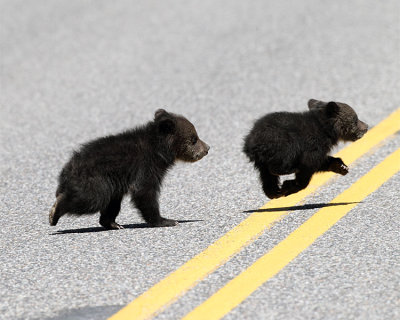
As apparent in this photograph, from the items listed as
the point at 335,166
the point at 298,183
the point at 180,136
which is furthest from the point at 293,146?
the point at 180,136

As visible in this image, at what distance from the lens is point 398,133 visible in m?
9.70

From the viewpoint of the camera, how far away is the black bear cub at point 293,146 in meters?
7.62

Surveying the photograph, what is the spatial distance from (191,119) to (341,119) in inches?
117

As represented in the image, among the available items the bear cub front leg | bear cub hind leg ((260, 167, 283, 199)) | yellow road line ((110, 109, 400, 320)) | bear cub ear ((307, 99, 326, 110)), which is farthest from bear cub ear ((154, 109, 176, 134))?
bear cub ear ((307, 99, 326, 110))

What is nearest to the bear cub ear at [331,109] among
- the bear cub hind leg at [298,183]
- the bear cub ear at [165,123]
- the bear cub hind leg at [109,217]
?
the bear cub hind leg at [298,183]

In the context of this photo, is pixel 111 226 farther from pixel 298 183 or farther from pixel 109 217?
pixel 298 183

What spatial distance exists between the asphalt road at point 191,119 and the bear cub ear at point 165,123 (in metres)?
0.64

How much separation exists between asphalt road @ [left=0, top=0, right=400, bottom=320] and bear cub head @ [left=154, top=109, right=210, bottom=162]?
397 millimetres

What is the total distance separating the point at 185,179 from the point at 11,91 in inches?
183

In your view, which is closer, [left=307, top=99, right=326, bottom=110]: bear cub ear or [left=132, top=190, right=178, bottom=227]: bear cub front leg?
[left=132, top=190, right=178, bottom=227]: bear cub front leg

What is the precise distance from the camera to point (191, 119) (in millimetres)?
10836

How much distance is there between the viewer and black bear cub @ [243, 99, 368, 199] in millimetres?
7617

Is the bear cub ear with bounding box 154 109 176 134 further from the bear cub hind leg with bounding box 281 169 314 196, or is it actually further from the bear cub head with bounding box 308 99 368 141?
the bear cub head with bounding box 308 99 368 141

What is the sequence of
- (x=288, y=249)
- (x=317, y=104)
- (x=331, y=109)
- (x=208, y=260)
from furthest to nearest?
1. (x=317, y=104)
2. (x=331, y=109)
3. (x=288, y=249)
4. (x=208, y=260)
